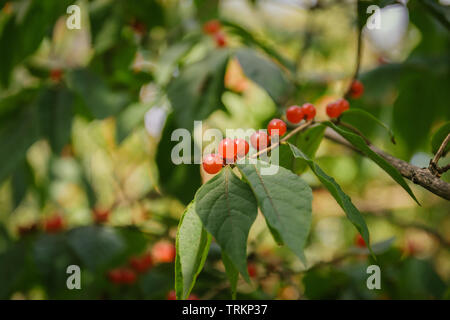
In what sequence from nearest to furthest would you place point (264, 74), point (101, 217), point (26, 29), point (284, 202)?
point (284, 202) → point (264, 74) → point (26, 29) → point (101, 217)

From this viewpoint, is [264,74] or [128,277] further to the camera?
[128,277]

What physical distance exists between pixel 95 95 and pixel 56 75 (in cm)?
31

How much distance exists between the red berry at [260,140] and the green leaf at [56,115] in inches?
33.2

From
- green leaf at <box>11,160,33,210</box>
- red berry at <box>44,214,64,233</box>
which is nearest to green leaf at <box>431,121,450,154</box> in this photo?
green leaf at <box>11,160,33,210</box>

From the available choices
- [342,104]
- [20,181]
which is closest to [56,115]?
[20,181]

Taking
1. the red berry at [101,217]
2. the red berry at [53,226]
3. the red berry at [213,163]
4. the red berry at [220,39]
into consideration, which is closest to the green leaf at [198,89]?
the red berry at [220,39]

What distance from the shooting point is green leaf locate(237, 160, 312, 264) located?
57 centimetres

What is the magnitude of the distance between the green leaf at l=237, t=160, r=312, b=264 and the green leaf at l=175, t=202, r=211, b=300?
0.13m

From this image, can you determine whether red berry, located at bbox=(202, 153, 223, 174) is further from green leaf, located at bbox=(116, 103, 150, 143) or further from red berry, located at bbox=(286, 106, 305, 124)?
green leaf, located at bbox=(116, 103, 150, 143)

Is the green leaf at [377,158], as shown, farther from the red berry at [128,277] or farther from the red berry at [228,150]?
the red berry at [128,277]

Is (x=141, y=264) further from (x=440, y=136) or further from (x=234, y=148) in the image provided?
(x=440, y=136)

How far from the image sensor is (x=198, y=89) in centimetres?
129
